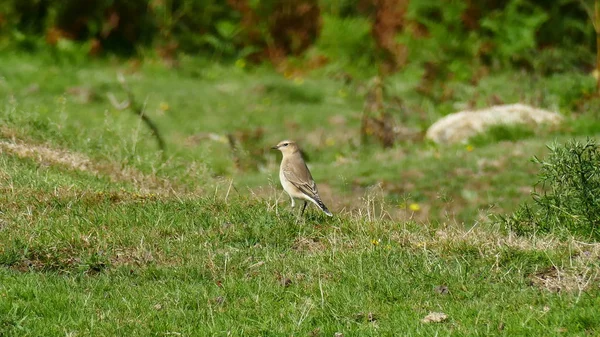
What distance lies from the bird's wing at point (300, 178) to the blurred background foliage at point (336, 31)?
1079 cm

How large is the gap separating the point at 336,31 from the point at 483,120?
581 centimetres

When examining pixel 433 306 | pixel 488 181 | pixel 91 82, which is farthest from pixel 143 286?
pixel 91 82

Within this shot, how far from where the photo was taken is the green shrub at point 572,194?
734 cm

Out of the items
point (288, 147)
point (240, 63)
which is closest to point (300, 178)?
point (288, 147)

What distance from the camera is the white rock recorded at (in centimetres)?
1569

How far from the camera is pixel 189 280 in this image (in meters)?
6.61

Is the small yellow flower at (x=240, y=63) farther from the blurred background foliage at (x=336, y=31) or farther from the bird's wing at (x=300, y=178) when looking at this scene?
the bird's wing at (x=300, y=178)

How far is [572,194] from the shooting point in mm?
7488

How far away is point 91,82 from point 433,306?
15.1 meters

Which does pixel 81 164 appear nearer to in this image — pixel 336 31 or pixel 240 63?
pixel 336 31

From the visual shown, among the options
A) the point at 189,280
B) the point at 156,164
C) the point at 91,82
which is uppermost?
the point at 189,280

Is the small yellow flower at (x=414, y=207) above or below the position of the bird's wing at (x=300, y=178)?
below

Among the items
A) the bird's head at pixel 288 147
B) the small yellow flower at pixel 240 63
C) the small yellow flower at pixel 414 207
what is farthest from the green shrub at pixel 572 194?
the small yellow flower at pixel 240 63

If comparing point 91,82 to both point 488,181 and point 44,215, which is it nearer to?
→ point 488,181
